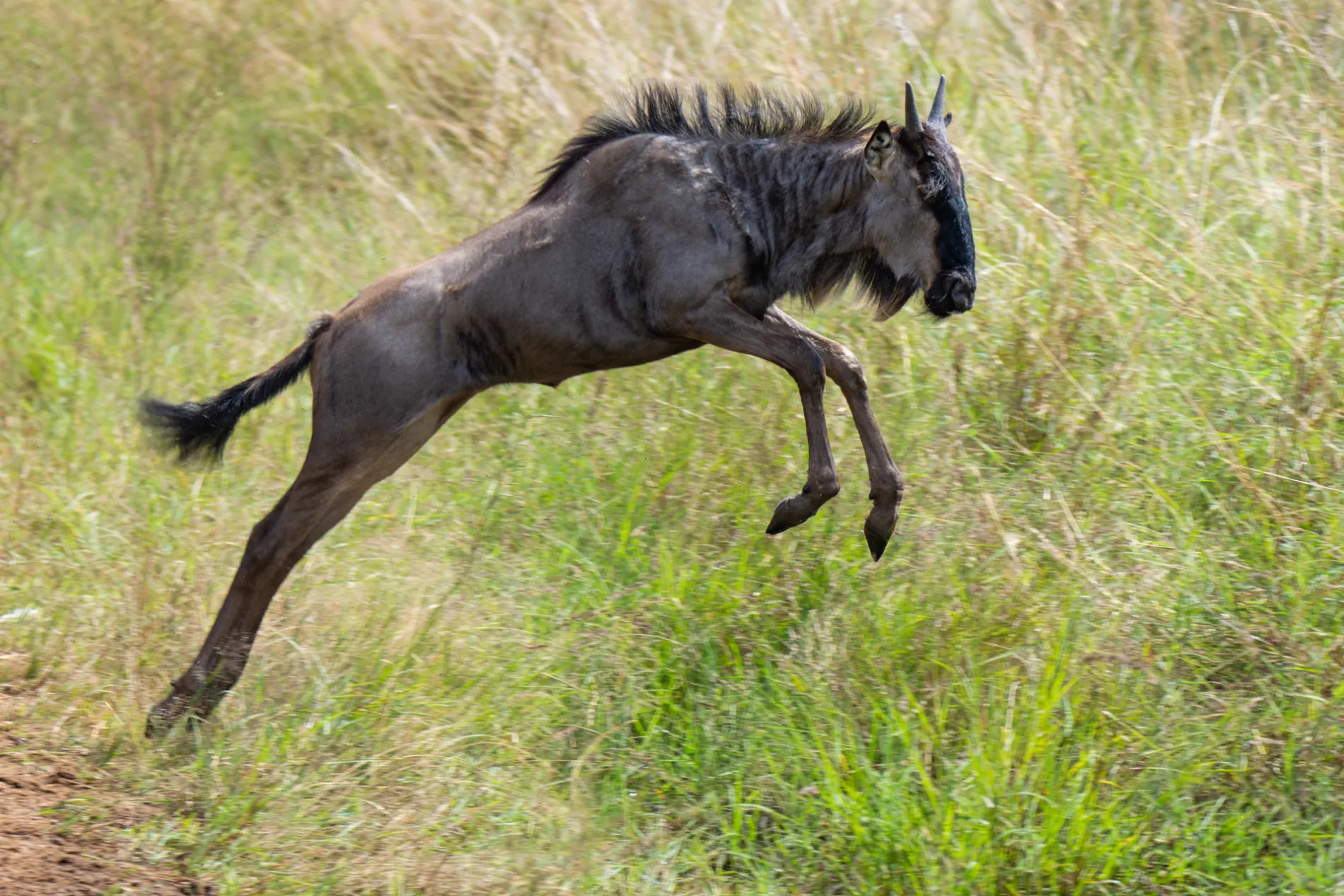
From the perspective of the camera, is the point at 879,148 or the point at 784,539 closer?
the point at 879,148

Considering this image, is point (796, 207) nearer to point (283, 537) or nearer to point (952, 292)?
point (952, 292)

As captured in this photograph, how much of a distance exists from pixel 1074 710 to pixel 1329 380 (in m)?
1.80

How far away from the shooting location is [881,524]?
14.5 feet

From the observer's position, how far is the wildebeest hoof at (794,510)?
4.39 metres

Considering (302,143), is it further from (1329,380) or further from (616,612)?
(1329,380)

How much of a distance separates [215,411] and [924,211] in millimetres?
2573

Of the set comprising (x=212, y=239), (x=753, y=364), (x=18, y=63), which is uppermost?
(x=18, y=63)

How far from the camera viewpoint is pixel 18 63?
32.6ft

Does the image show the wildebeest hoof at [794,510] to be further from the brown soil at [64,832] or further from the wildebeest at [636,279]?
the brown soil at [64,832]

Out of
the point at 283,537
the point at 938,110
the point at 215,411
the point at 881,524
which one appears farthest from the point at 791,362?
the point at 215,411

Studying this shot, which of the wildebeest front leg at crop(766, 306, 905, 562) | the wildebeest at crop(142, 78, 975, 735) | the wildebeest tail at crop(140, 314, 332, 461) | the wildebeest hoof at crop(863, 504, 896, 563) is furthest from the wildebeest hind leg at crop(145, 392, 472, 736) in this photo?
the wildebeest hoof at crop(863, 504, 896, 563)

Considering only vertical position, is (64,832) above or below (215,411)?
below

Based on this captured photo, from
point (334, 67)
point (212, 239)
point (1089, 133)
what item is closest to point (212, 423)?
point (212, 239)

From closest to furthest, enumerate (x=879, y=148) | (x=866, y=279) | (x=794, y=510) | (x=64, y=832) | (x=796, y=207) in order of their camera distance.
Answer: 1. (x=64, y=832)
2. (x=794, y=510)
3. (x=879, y=148)
4. (x=796, y=207)
5. (x=866, y=279)
